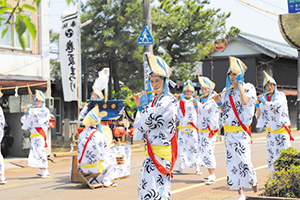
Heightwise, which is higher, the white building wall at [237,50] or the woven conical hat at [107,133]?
the white building wall at [237,50]

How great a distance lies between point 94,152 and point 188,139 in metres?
2.95

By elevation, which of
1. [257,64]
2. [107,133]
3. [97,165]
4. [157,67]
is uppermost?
[257,64]

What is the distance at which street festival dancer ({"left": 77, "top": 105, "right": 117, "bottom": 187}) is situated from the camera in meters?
9.05

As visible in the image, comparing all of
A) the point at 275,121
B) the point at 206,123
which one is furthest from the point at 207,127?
the point at 275,121

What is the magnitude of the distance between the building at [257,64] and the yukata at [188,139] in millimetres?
19710

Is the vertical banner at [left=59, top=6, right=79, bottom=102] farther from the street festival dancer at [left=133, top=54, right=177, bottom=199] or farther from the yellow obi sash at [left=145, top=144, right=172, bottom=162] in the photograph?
the yellow obi sash at [left=145, top=144, right=172, bottom=162]

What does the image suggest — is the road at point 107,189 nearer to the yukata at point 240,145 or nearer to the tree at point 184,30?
the yukata at point 240,145

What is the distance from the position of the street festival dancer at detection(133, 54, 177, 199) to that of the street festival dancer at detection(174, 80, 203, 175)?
5223 millimetres

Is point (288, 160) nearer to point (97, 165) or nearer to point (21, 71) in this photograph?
point (97, 165)

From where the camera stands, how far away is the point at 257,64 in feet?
99.7

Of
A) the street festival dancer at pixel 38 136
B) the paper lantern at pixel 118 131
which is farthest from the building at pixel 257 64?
the street festival dancer at pixel 38 136

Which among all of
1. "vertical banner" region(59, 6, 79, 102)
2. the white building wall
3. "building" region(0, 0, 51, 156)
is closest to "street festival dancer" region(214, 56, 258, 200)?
"vertical banner" region(59, 6, 79, 102)

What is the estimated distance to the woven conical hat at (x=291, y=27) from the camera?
560cm

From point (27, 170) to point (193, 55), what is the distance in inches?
462
